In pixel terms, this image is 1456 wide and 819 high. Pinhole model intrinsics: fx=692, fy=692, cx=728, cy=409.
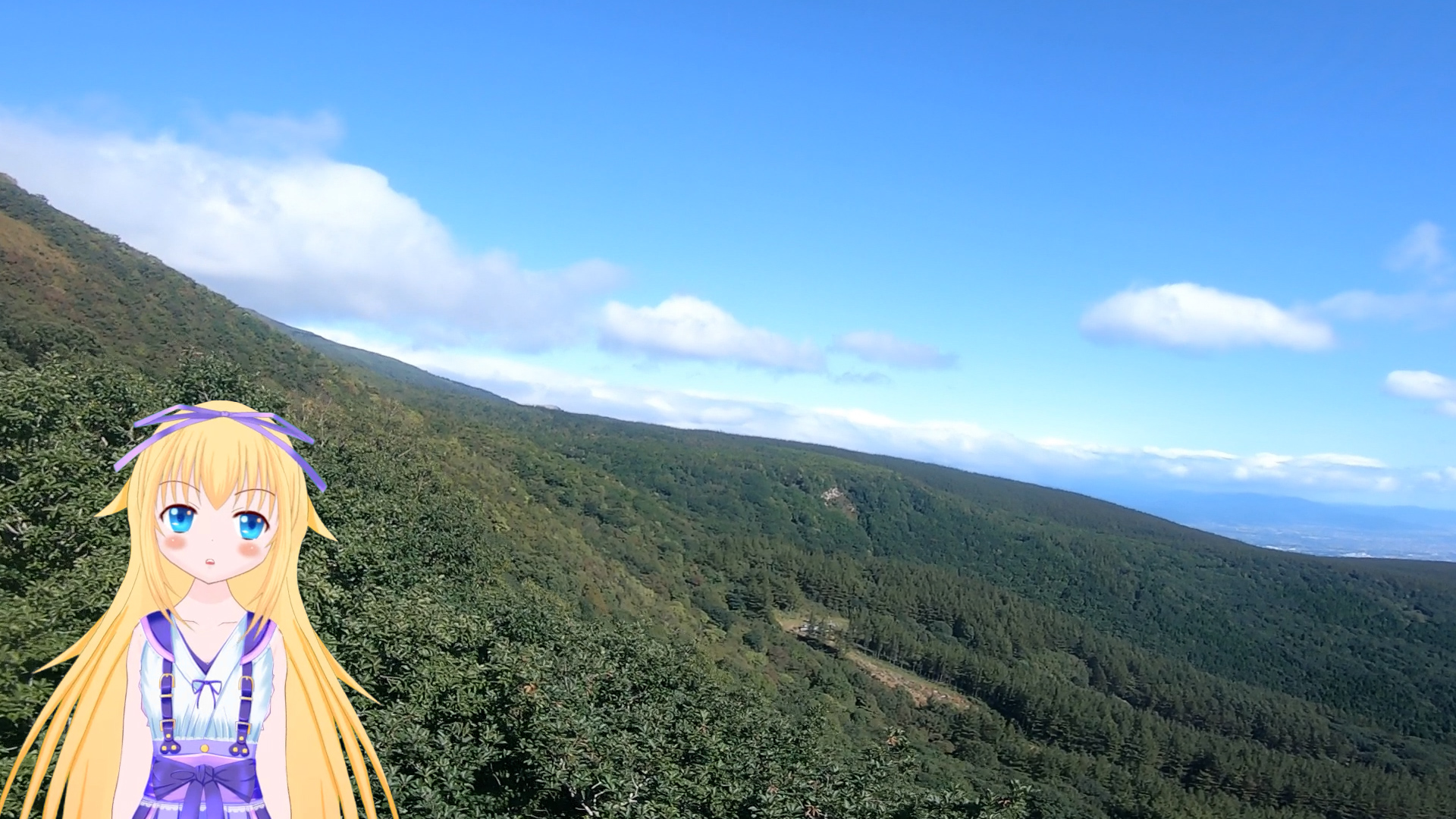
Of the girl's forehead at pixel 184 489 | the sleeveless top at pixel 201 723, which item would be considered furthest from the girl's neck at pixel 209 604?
the girl's forehead at pixel 184 489

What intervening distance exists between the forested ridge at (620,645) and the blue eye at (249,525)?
530 cm

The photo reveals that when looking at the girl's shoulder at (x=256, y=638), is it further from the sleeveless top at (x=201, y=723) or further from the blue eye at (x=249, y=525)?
the blue eye at (x=249, y=525)

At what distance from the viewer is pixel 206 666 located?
18.5 ft

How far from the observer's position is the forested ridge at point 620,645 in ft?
49.0

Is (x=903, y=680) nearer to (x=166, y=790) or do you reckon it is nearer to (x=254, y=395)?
(x=254, y=395)

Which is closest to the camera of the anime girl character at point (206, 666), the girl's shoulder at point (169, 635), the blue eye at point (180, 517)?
the anime girl character at point (206, 666)

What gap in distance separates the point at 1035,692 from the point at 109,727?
150 metres

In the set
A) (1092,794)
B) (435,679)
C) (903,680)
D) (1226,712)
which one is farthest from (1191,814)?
(435,679)

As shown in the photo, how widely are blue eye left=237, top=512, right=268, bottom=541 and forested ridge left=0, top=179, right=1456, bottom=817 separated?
17.4 ft

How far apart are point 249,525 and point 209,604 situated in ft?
2.28

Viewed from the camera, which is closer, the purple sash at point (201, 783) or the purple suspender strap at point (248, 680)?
the purple sash at point (201, 783)

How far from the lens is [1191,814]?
3413 inches

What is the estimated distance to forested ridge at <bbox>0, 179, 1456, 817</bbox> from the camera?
14.9 meters

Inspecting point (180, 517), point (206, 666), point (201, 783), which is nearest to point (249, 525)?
point (180, 517)
